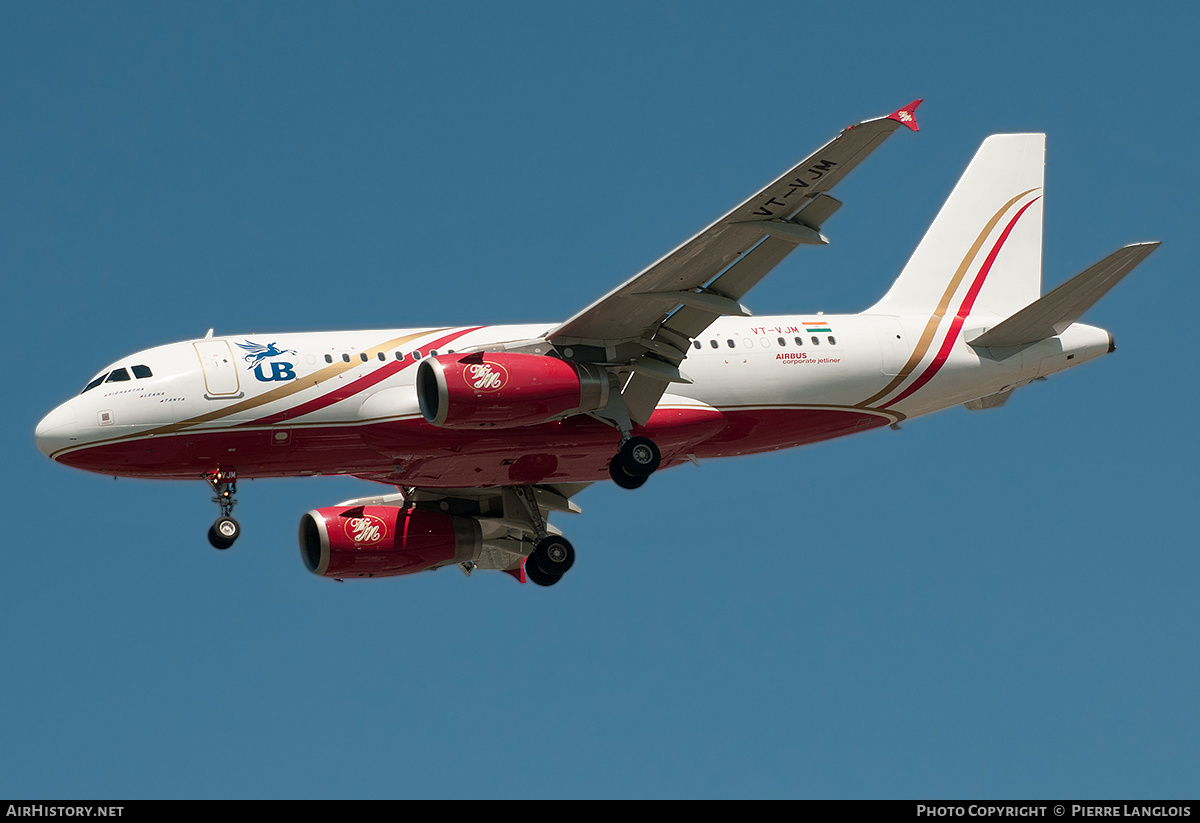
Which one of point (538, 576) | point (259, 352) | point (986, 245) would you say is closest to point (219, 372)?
point (259, 352)

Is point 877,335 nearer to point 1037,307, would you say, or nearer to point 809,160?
point 1037,307

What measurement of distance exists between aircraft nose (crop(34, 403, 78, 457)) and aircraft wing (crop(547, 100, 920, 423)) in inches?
388

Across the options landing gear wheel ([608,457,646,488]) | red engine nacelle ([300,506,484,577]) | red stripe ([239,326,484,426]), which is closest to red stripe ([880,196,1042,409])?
landing gear wheel ([608,457,646,488])

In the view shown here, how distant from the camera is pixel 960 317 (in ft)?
125

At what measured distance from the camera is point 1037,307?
36.3m

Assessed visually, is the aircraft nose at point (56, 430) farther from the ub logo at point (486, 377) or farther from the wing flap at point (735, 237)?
the wing flap at point (735, 237)

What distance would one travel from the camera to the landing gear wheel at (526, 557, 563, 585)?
127 feet

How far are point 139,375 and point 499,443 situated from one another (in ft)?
24.4

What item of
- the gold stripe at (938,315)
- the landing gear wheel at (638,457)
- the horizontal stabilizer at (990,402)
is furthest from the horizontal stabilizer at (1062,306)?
the landing gear wheel at (638,457)

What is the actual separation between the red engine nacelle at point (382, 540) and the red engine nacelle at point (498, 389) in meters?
7.04

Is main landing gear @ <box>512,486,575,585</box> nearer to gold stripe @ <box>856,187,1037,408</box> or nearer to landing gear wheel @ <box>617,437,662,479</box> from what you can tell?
landing gear wheel @ <box>617,437,662,479</box>
